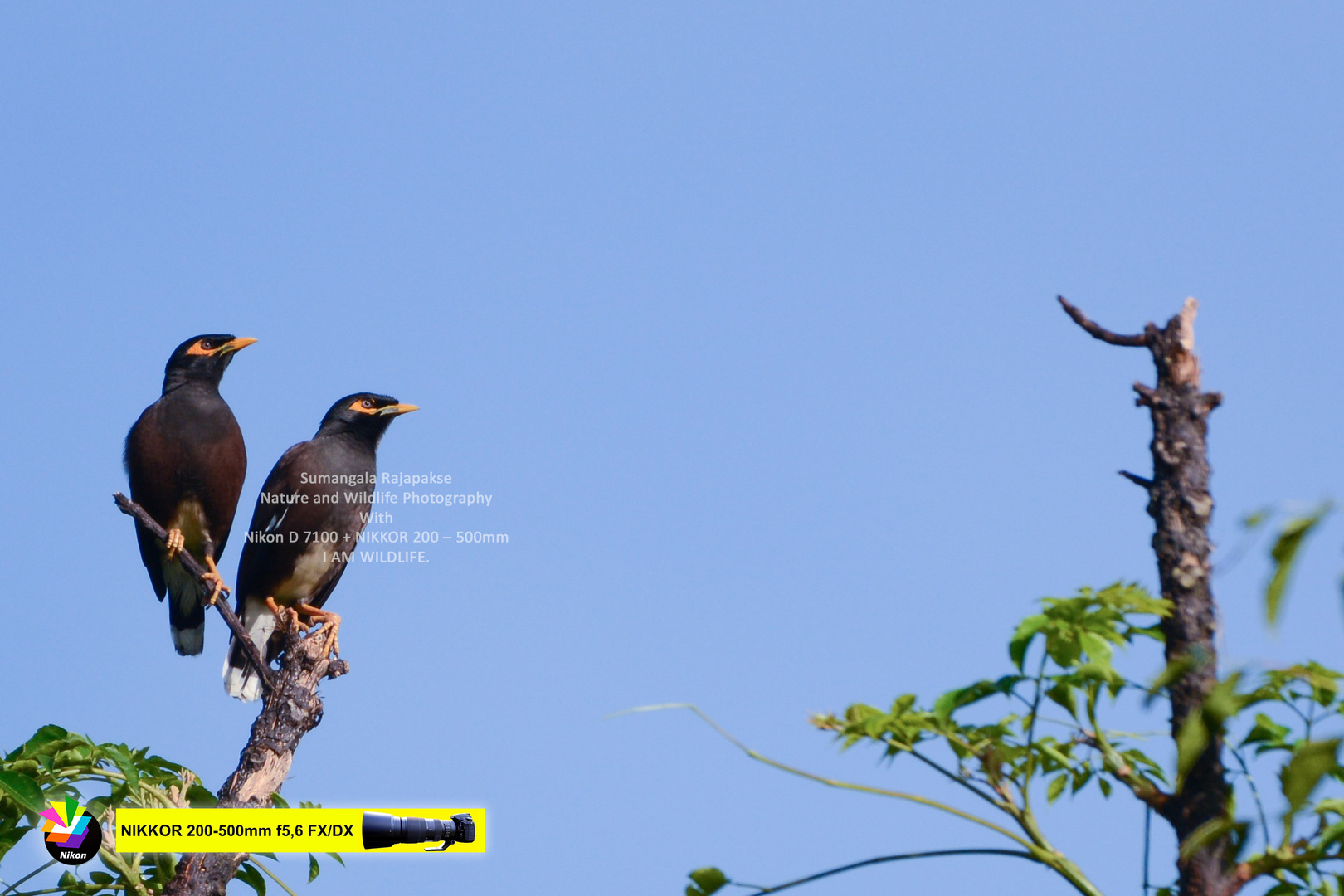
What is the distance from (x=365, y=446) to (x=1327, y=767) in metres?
6.18

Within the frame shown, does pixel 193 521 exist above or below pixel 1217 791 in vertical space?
above

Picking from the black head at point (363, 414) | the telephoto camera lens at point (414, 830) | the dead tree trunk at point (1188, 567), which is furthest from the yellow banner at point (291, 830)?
the black head at point (363, 414)

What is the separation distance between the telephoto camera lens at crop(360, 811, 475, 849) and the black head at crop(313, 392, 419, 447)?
353 centimetres

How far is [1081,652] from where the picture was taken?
1.54 m

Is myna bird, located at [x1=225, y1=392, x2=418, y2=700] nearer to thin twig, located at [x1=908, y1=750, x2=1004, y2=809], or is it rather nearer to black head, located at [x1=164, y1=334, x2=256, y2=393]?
black head, located at [x1=164, y1=334, x2=256, y2=393]

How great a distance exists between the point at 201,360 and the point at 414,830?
160 inches

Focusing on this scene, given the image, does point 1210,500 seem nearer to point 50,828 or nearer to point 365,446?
point 50,828

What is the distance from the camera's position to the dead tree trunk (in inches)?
54.9

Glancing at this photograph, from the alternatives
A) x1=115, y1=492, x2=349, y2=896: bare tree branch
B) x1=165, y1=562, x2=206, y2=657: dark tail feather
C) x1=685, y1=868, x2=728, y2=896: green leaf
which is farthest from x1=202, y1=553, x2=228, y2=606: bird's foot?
x1=685, y1=868, x2=728, y2=896: green leaf

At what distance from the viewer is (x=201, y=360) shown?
665cm

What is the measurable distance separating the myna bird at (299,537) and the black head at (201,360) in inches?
25.9

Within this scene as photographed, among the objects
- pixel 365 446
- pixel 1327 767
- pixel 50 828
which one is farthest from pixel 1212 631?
pixel 365 446

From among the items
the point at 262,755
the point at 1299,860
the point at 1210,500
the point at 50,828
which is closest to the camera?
the point at 1299,860

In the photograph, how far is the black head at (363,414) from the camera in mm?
6680
